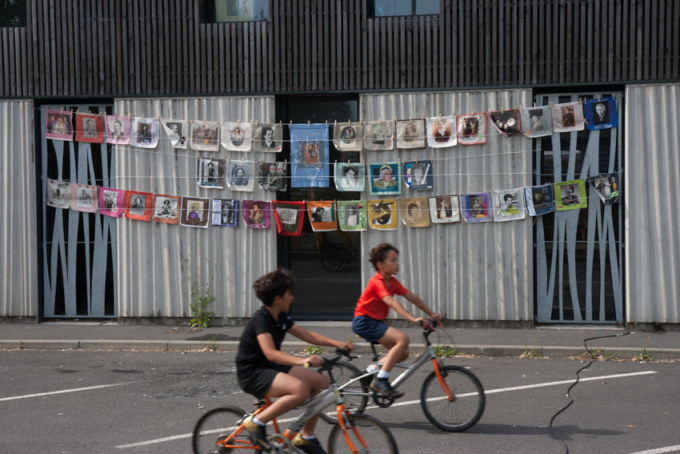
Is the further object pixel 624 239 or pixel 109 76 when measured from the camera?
pixel 109 76

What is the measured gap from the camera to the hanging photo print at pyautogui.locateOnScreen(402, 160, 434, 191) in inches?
499

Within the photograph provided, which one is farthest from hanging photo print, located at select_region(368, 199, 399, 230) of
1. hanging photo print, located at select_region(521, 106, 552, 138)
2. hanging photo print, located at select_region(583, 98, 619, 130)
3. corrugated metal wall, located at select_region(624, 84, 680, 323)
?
corrugated metal wall, located at select_region(624, 84, 680, 323)

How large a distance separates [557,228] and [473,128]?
207 cm

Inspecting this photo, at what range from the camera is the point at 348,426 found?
5500 millimetres

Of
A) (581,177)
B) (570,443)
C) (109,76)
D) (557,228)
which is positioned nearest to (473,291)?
(557,228)

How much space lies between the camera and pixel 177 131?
516 inches

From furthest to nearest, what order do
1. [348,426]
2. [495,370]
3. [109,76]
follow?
[109,76] → [495,370] → [348,426]

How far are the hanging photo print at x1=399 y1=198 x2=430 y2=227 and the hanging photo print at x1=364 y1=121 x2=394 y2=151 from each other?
930 mm

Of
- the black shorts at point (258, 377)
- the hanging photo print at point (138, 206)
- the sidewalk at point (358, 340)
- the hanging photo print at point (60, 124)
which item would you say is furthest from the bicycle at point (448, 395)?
the hanging photo print at point (60, 124)

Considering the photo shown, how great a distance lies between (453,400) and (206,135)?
7.39m

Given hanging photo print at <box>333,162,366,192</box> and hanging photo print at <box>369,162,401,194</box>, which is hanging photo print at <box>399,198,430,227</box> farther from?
hanging photo print at <box>333,162,366,192</box>

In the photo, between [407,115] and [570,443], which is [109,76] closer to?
[407,115]

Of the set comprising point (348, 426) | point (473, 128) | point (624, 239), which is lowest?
point (348, 426)

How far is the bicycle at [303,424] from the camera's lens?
5484 mm
